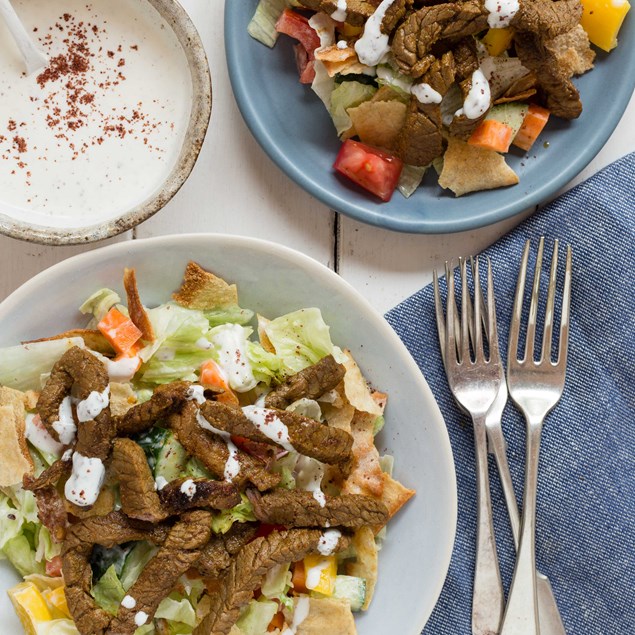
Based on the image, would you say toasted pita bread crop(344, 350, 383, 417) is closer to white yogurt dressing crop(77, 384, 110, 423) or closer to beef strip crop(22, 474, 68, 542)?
white yogurt dressing crop(77, 384, 110, 423)

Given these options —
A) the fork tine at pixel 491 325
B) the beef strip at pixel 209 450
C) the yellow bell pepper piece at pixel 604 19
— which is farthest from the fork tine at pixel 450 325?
the yellow bell pepper piece at pixel 604 19

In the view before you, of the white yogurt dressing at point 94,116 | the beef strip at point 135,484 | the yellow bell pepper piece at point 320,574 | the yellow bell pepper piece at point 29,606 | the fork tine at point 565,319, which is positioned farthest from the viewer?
the fork tine at point 565,319

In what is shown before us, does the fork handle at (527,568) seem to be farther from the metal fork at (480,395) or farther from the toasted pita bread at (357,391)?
the toasted pita bread at (357,391)

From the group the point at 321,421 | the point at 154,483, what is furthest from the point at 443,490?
the point at 154,483

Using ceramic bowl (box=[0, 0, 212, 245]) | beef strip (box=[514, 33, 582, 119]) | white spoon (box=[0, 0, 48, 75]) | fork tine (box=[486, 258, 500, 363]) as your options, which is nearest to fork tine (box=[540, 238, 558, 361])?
fork tine (box=[486, 258, 500, 363])

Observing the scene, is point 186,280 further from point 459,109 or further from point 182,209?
point 459,109

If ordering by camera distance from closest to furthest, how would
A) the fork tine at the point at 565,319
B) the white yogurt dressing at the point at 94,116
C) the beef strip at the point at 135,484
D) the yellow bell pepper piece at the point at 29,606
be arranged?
the beef strip at the point at 135,484
the yellow bell pepper piece at the point at 29,606
the white yogurt dressing at the point at 94,116
the fork tine at the point at 565,319
